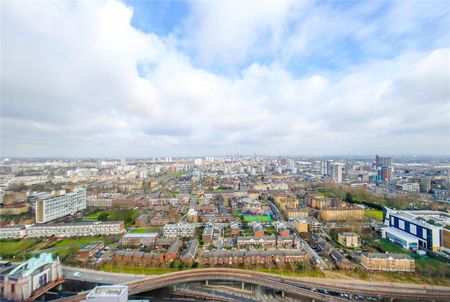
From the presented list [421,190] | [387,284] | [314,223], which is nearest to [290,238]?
[314,223]

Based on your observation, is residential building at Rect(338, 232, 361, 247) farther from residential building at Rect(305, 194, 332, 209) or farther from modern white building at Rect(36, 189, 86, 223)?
modern white building at Rect(36, 189, 86, 223)

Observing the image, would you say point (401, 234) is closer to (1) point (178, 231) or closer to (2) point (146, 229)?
(1) point (178, 231)

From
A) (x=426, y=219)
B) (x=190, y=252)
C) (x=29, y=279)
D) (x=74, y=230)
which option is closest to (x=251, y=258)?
(x=190, y=252)

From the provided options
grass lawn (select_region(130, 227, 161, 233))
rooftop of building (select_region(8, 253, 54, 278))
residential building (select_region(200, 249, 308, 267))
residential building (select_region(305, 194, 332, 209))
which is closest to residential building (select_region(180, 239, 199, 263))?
residential building (select_region(200, 249, 308, 267))

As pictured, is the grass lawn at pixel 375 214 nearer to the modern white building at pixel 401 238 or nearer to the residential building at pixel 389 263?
the modern white building at pixel 401 238

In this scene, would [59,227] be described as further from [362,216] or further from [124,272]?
[362,216]

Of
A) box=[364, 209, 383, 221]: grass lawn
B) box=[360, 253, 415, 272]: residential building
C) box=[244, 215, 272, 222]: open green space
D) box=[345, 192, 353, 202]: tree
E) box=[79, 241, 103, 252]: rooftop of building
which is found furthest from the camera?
box=[345, 192, 353, 202]: tree
